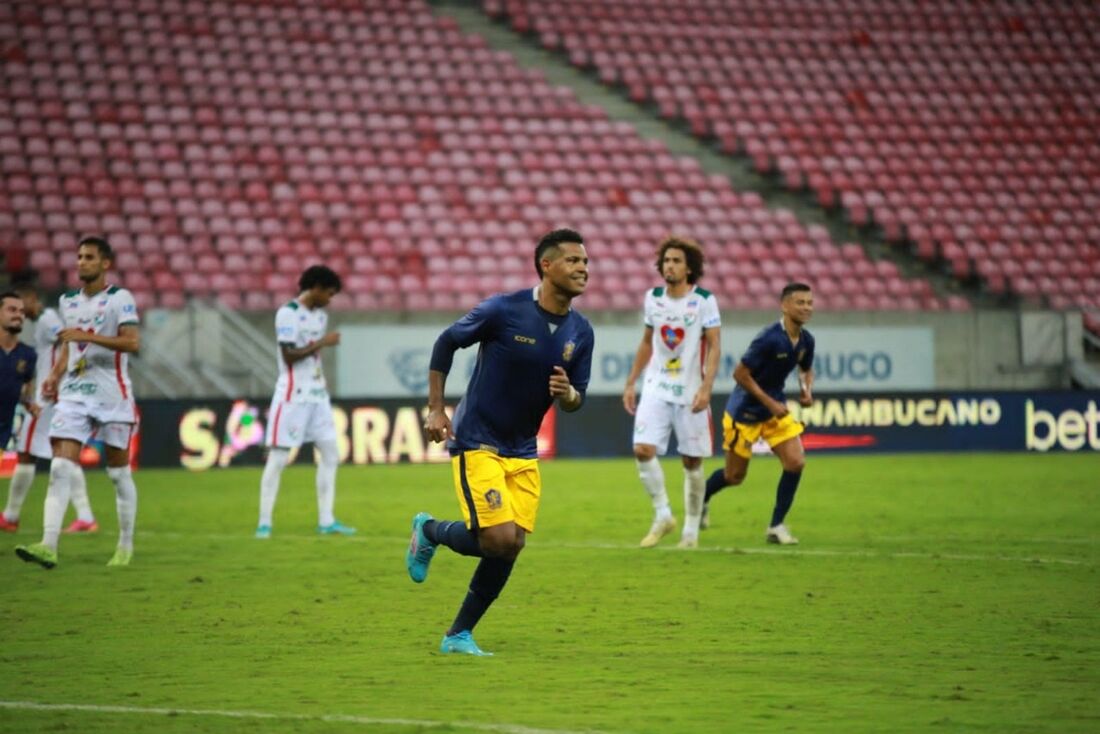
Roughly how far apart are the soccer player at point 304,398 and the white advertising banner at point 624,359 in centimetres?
924

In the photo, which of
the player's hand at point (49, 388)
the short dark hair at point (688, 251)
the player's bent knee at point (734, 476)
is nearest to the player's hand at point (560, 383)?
the player's hand at point (49, 388)

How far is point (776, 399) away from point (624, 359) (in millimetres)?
13388

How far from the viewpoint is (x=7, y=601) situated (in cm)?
1030

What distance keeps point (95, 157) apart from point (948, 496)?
1580 centimetres

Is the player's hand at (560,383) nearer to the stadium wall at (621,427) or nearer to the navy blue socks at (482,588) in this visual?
the navy blue socks at (482,588)

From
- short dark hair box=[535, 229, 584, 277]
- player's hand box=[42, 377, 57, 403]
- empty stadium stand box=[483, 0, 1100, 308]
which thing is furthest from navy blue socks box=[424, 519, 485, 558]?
empty stadium stand box=[483, 0, 1100, 308]

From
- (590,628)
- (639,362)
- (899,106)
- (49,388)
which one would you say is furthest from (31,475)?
(899,106)

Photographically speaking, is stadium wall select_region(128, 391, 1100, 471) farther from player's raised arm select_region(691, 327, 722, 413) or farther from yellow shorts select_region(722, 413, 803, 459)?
player's raised arm select_region(691, 327, 722, 413)

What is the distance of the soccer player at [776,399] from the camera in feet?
44.2

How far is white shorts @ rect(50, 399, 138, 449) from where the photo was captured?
470 inches

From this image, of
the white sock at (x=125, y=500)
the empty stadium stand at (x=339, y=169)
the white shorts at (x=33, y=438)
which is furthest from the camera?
the empty stadium stand at (x=339, y=169)

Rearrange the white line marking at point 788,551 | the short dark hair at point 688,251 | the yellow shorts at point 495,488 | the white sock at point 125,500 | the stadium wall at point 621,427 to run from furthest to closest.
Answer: the stadium wall at point 621,427
the short dark hair at point 688,251
the white line marking at point 788,551
the white sock at point 125,500
the yellow shorts at point 495,488

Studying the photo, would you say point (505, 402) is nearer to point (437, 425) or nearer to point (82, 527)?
point (437, 425)

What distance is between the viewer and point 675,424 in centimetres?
1352
